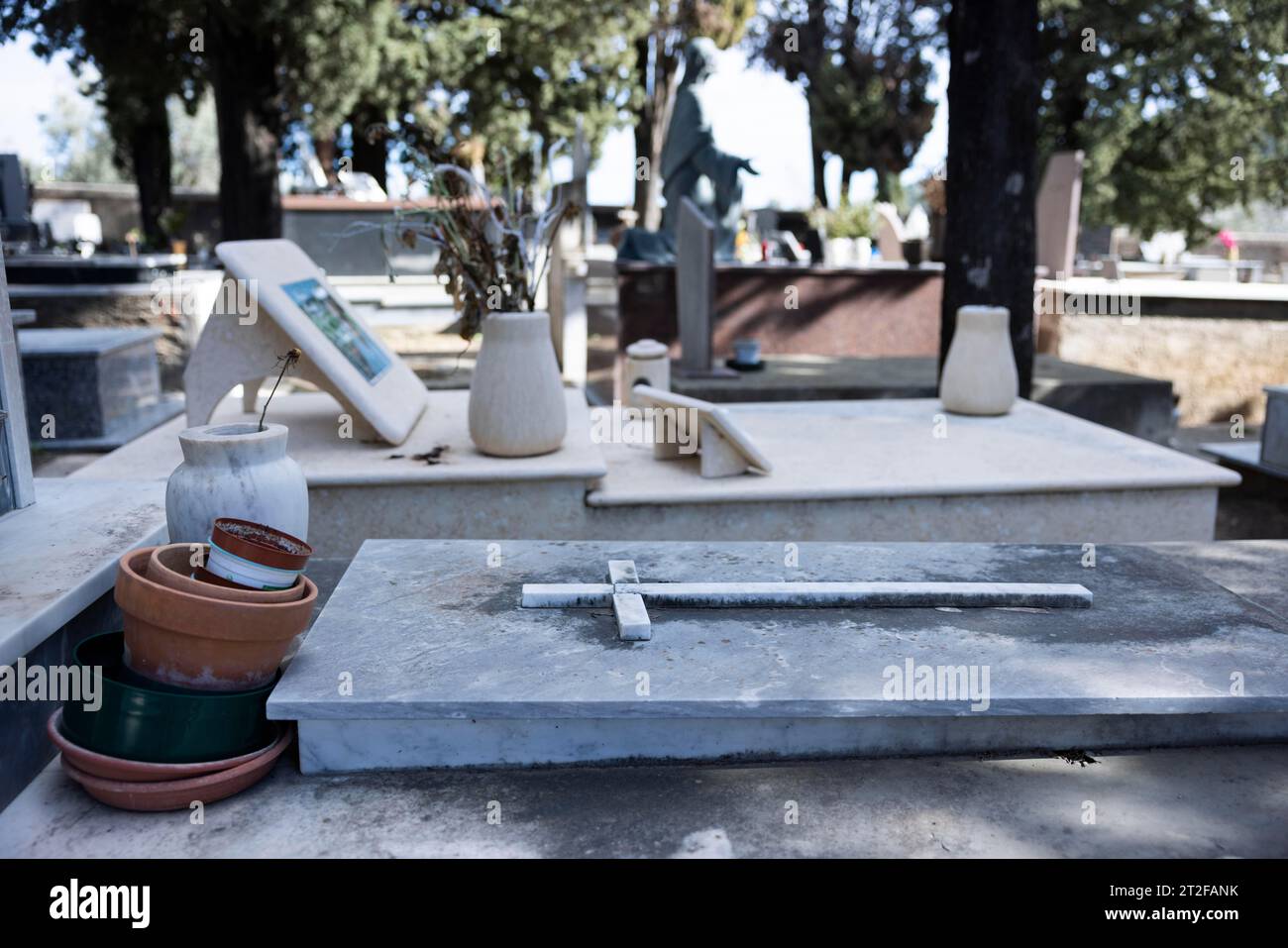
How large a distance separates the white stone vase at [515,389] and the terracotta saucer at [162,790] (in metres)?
2.00

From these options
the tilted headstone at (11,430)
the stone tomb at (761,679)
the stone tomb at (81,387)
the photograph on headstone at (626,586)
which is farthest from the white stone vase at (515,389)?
the stone tomb at (81,387)

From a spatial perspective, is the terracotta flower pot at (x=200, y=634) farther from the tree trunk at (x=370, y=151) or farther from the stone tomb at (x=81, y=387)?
the tree trunk at (x=370, y=151)

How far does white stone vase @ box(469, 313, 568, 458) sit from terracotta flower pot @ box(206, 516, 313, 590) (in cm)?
173

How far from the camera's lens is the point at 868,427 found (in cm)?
493

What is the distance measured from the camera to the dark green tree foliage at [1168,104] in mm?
18875

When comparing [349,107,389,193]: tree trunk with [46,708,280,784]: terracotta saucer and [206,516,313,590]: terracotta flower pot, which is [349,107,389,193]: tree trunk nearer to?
[206,516,313,590]: terracotta flower pot

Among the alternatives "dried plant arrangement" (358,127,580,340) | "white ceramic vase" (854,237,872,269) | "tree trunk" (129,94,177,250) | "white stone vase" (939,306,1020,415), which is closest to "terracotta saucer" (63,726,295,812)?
"dried plant arrangement" (358,127,580,340)

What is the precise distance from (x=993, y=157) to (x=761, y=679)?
15.7ft

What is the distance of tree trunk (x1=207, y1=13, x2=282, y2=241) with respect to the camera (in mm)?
10000

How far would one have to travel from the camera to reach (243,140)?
1002 cm

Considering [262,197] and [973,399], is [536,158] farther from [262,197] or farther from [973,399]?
[973,399]

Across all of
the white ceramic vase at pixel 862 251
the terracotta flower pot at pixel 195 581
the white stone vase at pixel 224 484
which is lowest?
the terracotta flower pot at pixel 195 581

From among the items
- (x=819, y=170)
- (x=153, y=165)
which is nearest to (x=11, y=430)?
(x=153, y=165)

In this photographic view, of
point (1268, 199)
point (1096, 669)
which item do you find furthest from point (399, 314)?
point (1268, 199)
